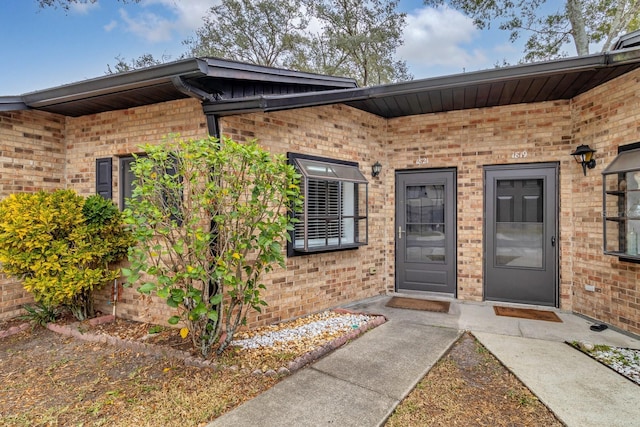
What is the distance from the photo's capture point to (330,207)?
5.01 m

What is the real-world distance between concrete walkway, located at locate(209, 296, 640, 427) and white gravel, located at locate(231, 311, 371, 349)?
15.3 inches

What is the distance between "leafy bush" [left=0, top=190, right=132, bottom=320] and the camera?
396cm

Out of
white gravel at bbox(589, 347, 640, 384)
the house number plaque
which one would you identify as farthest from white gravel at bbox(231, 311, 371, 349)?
the house number plaque

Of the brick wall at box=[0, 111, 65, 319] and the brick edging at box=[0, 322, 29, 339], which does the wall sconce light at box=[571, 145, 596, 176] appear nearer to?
the brick wall at box=[0, 111, 65, 319]

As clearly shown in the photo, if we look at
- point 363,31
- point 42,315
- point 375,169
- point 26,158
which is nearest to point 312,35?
point 363,31

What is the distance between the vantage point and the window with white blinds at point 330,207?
4.62 m

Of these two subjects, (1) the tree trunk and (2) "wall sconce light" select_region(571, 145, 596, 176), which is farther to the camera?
(1) the tree trunk

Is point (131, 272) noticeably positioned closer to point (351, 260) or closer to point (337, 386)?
point (337, 386)

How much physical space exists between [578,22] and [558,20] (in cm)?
61

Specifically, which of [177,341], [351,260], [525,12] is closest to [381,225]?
[351,260]

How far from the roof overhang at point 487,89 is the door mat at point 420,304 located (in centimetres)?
303

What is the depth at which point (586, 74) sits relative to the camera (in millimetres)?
4059

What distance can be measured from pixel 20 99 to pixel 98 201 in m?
1.68

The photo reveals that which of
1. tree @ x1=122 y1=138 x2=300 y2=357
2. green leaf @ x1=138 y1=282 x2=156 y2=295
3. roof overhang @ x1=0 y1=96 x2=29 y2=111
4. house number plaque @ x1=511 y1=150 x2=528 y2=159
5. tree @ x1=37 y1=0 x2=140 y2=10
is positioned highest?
tree @ x1=37 y1=0 x2=140 y2=10
